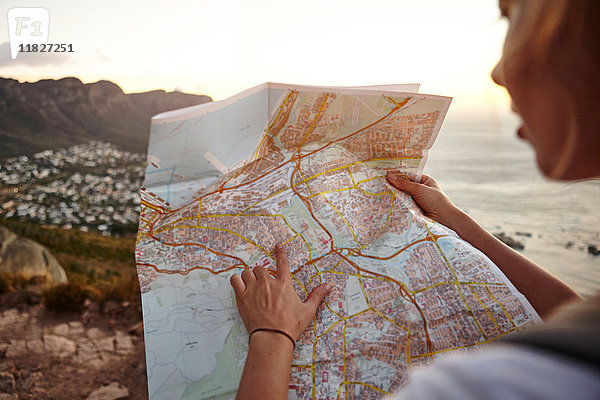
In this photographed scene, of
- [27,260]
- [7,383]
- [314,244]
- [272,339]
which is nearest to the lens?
[272,339]

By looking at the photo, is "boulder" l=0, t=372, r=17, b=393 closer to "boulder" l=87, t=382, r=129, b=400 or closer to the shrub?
"boulder" l=87, t=382, r=129, b=400

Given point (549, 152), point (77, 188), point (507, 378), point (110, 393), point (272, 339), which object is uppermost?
point (549, 152)

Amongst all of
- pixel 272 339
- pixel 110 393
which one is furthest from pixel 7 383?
pixel 272 339

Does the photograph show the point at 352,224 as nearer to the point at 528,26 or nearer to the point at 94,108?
the point at 528,26

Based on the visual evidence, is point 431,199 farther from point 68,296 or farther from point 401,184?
point 68,296

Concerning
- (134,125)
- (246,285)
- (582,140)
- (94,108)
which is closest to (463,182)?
(246,285)

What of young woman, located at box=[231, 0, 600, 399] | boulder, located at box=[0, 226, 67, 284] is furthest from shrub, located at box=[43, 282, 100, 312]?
young woman, located at box=[231, 0, 600, 399]
